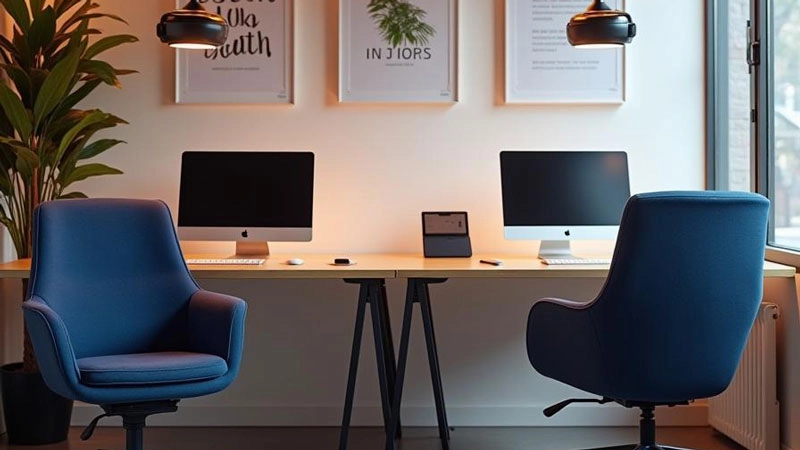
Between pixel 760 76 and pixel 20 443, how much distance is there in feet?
10.9

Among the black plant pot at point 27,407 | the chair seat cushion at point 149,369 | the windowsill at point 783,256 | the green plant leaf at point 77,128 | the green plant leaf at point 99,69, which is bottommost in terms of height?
the black plant pot at point 27,407

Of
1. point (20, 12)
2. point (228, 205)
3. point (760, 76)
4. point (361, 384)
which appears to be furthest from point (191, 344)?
point (760, 76)

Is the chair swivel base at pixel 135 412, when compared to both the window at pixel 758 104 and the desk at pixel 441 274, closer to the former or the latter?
the desk at pixel 441 274

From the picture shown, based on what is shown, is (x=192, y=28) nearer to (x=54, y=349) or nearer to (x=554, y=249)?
(x=54, y=349)

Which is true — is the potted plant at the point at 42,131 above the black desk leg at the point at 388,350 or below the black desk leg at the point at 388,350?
above

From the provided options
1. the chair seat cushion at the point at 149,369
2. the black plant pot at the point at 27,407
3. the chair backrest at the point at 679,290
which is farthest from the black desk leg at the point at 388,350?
the black plant pot at the point at 27,407

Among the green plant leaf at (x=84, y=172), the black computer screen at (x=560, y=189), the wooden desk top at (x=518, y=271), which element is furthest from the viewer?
the black computer screen at (x=560, y=189)

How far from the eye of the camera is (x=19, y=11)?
3.97m

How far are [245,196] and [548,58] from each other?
4.85ft

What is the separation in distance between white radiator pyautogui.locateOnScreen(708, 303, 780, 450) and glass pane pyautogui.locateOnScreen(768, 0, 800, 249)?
339 mm

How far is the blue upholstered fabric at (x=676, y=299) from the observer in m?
3.03

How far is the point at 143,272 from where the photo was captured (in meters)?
3.64

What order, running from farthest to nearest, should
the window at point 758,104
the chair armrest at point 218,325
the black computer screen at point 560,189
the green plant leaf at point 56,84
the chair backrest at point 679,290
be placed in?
the black computer screen at point 560,189 < the green plant leaf at point 56,84 < the window at point 758,104 < the chair armrest at point 218,325 < the chair backrest at point 679,290

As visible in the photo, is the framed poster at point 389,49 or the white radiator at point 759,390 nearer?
the white radiator at point 759,390
